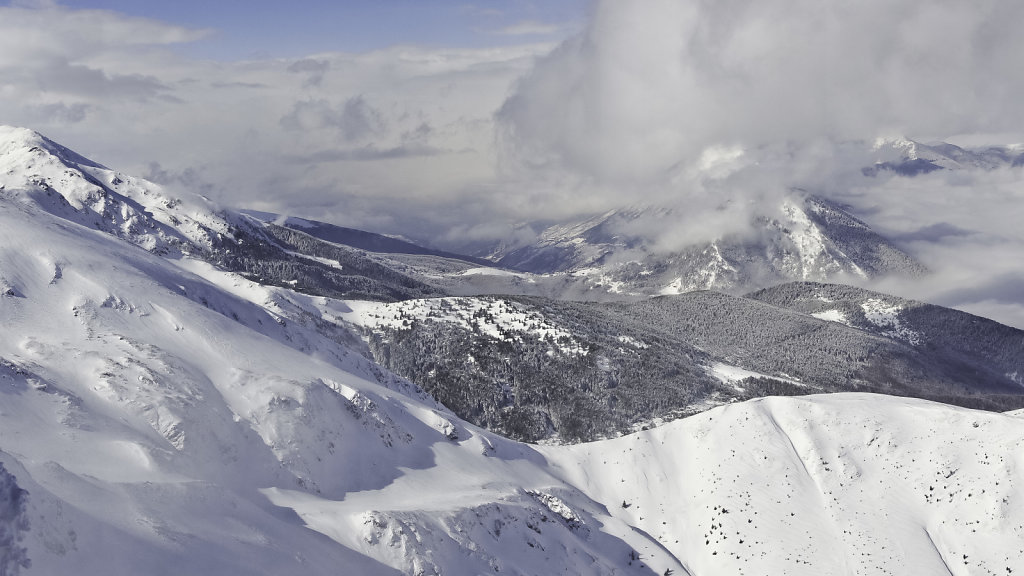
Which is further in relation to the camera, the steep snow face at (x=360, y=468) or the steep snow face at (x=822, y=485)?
the steep snow face at (x=822, y=485)

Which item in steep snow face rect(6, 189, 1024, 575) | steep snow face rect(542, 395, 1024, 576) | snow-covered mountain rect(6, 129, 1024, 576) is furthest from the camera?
steep snow face rect(542, 395, 1024, 576)

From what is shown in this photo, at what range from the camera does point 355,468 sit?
106312mm

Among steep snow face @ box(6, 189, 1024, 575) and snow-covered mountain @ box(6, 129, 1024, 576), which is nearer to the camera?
snow-covered mountain @ box(6, 129, 1024, 576)

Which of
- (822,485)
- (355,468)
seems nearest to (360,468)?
(355,468)

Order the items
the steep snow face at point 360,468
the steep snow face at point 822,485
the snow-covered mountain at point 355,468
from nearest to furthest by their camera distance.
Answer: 1. the snow-covered mountain at point 355,468
2. the steep snow face at point 360,468
3. the steep snow face at point 822,485

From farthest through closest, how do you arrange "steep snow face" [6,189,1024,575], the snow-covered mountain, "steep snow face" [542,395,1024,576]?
"steep snow face" [542,395,1024,576] < "steep snow face" [6,189,1024,575] < the snow-covered mountain

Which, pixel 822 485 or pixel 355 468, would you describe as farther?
pixel 822 485

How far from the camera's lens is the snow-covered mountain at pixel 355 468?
6869 centimetres

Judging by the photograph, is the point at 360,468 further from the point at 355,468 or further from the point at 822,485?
the point at 822,485

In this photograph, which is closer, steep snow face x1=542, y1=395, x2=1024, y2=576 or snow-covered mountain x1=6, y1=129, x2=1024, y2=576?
snow-covered mountain x1=6, y1=129, x2=1024, y2=576

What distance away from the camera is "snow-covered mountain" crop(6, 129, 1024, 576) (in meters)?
68.7

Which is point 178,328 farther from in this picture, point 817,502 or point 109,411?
point 817,502

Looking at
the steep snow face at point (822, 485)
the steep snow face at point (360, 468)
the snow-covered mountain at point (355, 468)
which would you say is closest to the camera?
the snow-covered mountain at point (355, 468)

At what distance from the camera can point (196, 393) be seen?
98.4 meters
